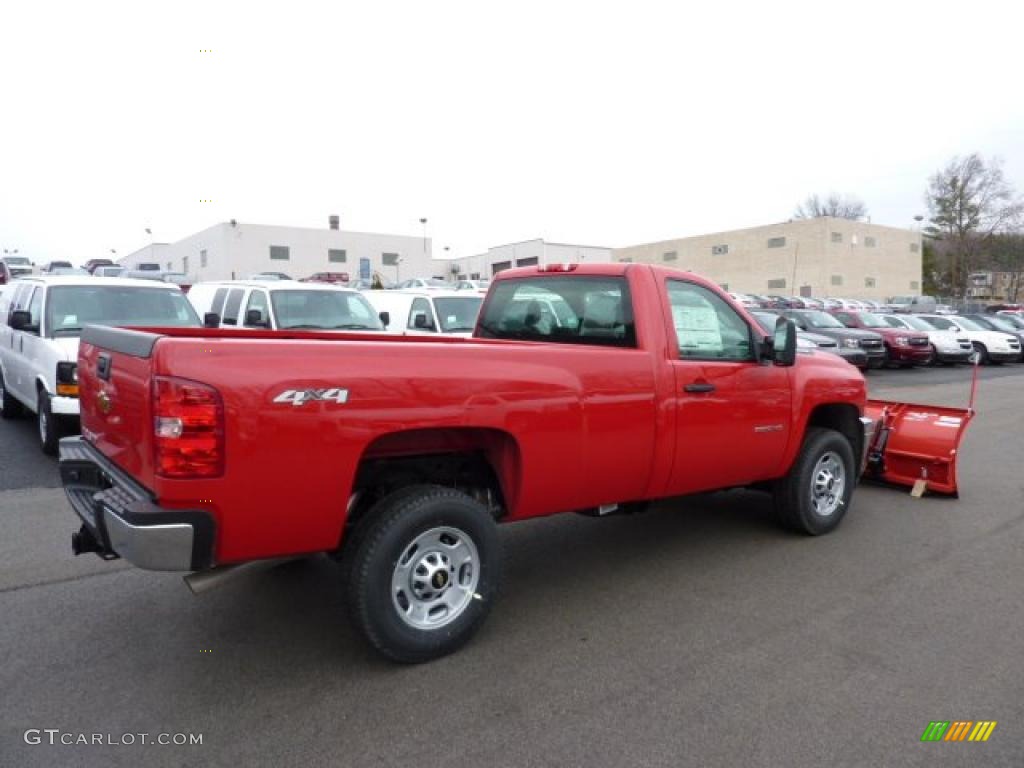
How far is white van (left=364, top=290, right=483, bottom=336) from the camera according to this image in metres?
11.7

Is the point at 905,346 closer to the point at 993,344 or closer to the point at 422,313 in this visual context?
the point at 993,344

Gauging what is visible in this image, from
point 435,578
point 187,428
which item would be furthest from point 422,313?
point 187,428

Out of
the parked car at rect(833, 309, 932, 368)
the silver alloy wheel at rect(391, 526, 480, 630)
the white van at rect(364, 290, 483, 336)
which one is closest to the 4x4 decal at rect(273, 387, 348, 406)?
the silver alloy wheel at rect(391, 526, 480, 630)

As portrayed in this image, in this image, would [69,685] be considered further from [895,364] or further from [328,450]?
[895,364]

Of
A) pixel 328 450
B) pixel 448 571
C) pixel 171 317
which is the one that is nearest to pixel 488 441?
pixel 448 571

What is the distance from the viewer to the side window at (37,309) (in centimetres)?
785

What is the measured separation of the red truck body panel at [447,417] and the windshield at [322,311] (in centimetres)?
600

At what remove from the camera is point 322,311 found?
35.1 feet

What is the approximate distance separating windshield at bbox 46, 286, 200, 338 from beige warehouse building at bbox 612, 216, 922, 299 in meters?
60.0

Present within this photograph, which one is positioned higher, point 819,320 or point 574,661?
point 819,320

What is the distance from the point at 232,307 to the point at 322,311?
5.99 ft

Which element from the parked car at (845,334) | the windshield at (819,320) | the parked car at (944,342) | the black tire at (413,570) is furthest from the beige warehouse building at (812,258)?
the black tire at (413,570)

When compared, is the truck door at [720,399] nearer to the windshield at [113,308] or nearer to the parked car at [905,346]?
the windshield at [113,308]

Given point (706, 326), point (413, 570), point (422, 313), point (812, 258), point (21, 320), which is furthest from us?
point (812, 258)
